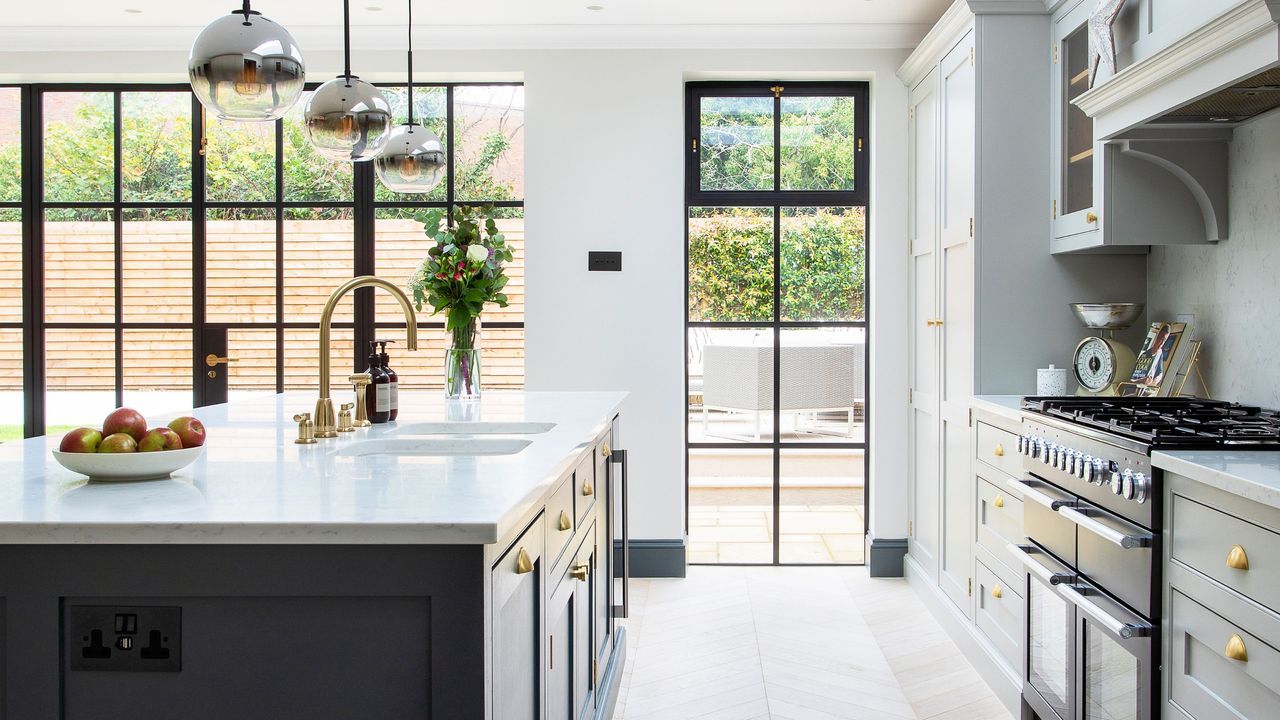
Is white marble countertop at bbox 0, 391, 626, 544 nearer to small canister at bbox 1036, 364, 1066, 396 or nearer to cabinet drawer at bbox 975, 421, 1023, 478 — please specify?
cabinet drawer at bbox 975, 421, 1023, 478

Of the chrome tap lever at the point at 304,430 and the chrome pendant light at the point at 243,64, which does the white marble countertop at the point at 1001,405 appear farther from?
the chrome pendant light at the point at 243,64

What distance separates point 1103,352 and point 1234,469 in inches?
53.0

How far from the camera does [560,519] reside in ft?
5.89

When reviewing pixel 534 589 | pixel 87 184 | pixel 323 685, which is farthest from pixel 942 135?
pixel 87 184

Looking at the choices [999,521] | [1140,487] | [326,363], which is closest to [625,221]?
[999,521]

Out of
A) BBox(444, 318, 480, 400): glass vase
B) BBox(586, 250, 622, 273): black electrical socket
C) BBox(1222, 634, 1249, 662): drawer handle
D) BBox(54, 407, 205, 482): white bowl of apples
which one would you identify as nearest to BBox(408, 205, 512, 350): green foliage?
BBox(444, 318, 480, 400): glass vase

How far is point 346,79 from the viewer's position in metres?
2.11

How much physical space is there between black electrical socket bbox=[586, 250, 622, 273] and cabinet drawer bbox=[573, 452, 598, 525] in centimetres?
193

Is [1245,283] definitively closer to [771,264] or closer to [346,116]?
[771,264]

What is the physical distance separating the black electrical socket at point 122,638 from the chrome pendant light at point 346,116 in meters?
1.25

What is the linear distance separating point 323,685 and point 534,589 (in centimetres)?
45

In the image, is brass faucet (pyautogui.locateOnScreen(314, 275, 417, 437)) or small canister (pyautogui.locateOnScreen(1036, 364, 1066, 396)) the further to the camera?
small canister (pyautogui.locateOnScreen(1036, 364, 1066, 396))

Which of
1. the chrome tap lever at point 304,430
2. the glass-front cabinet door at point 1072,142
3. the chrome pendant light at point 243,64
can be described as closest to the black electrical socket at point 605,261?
the glass-front cabinet door at point 1072,142

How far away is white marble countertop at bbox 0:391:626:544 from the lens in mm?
1089
